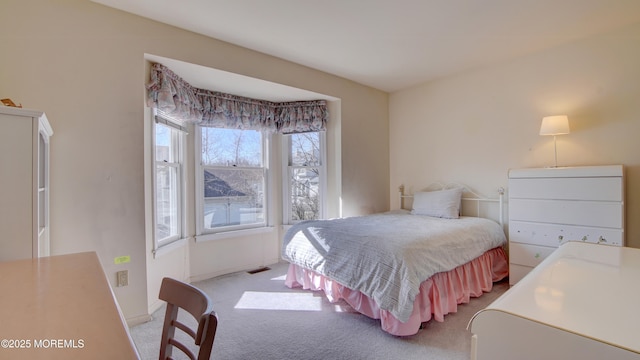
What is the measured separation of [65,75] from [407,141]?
3848mm

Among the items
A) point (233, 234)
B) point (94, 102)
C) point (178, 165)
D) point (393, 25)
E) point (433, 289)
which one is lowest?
point (433, 289)

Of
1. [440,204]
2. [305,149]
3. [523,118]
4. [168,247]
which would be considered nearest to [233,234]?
[168,247]

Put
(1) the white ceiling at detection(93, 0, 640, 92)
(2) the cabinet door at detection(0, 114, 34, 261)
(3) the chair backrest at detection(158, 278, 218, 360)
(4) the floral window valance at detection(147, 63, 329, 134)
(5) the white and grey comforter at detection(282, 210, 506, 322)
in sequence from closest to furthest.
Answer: (3) the chair backrest at detection(158, 278, 218, 360), (2) the cabinet door at detection(0, 114, 34, 261), (5) the white and grey comforter at detection(282, 210, 506, 322), (1) the white ceiling at detection(93, 0, 640, 92), (4) the floral window valance at detection(147, 63, 329, 134)

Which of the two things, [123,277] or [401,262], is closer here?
[401,262]

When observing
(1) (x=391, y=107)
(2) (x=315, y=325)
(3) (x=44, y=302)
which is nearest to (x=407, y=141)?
(1) (x=391, y=107)

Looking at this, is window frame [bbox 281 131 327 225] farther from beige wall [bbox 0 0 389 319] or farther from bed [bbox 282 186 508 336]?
beige wall [bbox 0 0 389 319]

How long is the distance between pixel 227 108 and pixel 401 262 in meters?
2.68

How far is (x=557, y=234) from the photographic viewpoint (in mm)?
2756

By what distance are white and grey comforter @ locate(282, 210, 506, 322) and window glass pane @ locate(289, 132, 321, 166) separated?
1257 mm

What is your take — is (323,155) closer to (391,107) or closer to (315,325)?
(391,107)

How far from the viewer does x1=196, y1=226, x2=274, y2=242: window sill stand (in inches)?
133

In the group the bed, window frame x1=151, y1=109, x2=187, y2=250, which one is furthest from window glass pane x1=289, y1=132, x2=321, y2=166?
window frame x1=151, y1=109, x2=187, y2=250

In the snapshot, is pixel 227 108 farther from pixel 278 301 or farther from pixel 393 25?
pixel 278 301

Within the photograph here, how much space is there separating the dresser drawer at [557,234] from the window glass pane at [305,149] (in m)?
2.47
